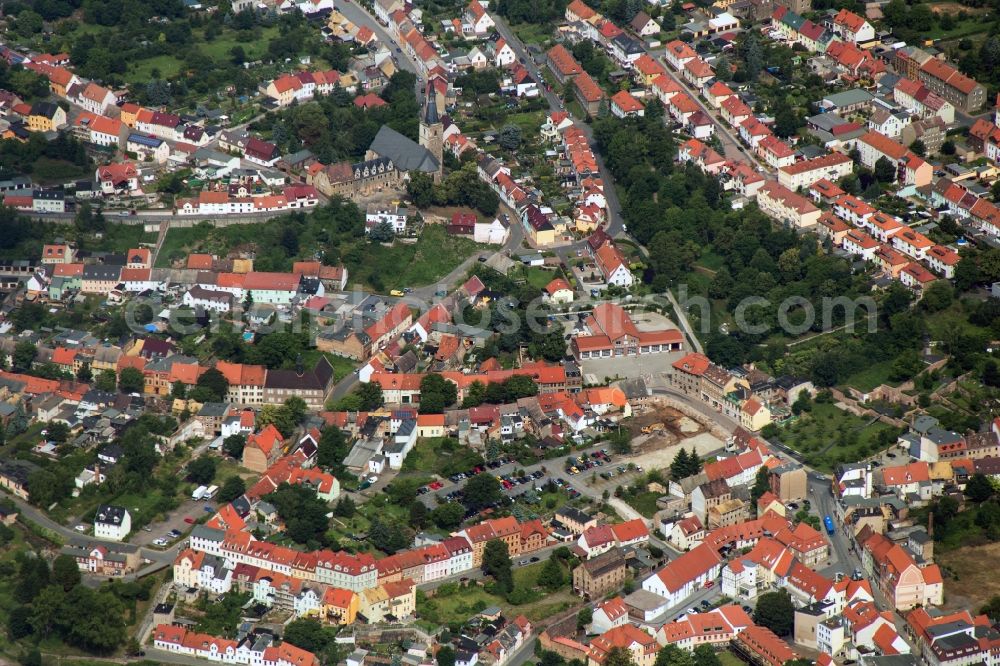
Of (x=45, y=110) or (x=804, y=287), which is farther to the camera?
(x=45, y=110)

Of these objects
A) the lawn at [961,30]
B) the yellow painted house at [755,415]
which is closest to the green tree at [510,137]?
the lawn at [961,30]

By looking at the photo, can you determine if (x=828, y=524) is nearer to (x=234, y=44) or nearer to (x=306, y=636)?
(x=306, y=636)

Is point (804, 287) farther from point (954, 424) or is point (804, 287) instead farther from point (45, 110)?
point (45, 110)

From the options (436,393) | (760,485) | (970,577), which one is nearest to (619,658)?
(760,485)

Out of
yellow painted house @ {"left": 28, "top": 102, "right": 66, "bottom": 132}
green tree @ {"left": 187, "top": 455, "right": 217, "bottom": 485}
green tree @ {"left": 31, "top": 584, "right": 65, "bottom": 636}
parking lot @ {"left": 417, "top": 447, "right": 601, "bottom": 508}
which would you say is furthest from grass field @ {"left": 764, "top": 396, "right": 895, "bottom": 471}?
yellow painted house @ {"left": 28, "top": 102, "right": 66, "bottom": 132}

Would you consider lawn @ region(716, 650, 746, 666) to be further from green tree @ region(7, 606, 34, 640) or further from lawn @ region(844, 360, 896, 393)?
green tree @ region(7, 606, 34, 640)

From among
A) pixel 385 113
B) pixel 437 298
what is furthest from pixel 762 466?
pixel 385 113

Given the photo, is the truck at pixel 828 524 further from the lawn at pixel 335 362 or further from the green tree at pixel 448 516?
the lawn at pixel 335 362
